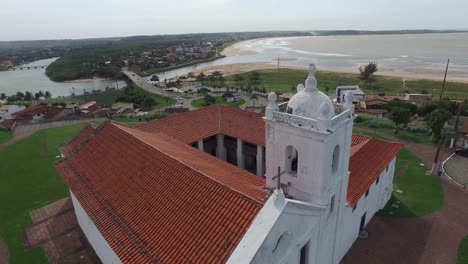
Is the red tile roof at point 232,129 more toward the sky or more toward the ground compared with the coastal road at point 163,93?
more toward the sky

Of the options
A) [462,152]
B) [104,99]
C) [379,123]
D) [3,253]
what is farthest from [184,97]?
[3,253]

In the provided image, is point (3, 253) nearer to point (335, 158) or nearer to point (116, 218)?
point (116, 218)

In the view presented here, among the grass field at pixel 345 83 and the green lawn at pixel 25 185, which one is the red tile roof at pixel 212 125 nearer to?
the green lawn at pixel 25 185

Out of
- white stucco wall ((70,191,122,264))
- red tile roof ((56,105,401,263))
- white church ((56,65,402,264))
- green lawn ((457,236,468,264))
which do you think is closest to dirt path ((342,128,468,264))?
green lawn ((457,236,468,264))

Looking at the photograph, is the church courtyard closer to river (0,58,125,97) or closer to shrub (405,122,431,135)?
shrub (405,122,431,135)

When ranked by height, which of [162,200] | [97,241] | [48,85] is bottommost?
[48,85]

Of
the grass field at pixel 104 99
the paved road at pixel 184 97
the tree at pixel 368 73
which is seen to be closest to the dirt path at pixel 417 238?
the paved road at pixel 184 97

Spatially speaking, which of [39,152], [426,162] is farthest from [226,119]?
[39,152]
